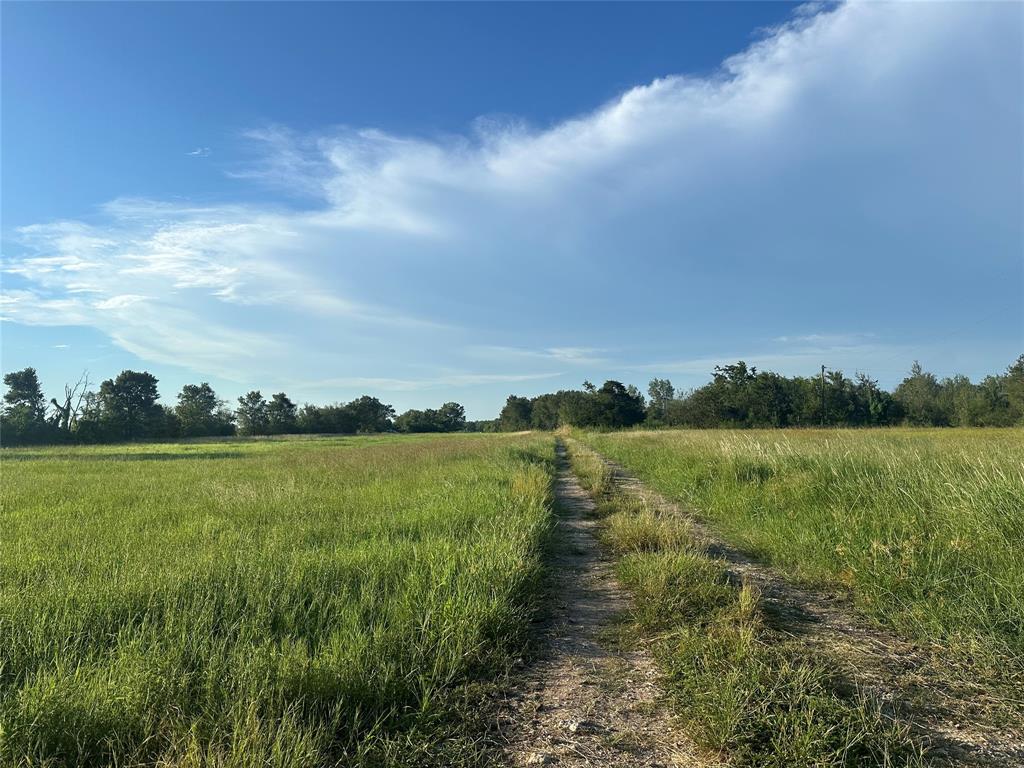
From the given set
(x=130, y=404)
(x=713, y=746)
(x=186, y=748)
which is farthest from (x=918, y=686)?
(x=130, y=404)

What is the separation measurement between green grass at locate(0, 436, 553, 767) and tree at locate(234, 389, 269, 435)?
9204 cm

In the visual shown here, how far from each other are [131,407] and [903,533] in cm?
9340

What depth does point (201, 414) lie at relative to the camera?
8525 centimetres

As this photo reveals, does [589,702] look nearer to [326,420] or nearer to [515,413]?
[326,420]

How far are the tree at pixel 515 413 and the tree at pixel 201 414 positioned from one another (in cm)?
6088

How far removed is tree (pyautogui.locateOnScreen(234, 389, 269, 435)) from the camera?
294 ft

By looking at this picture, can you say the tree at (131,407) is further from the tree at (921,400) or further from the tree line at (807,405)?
the tree at (921,400)

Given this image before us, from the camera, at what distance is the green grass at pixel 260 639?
2.30 metres

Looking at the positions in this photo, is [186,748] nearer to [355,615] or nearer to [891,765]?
[355,615]

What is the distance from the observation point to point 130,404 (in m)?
76.6

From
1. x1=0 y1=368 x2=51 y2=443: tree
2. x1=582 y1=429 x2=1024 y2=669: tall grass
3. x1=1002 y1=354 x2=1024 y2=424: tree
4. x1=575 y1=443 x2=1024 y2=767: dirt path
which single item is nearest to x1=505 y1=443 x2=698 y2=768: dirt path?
x1=575 y1=443 x2=1024 y2=767: dirt path

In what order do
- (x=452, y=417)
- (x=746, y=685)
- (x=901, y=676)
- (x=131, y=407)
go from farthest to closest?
1. (x=452, y=417)
2. (x=131, y=407)
3. (x=901, y=676)
4. (x=746, y=685)

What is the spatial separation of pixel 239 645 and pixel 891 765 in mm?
3448

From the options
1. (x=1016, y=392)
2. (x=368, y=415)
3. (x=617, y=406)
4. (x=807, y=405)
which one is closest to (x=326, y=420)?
(x=368, y=415)
